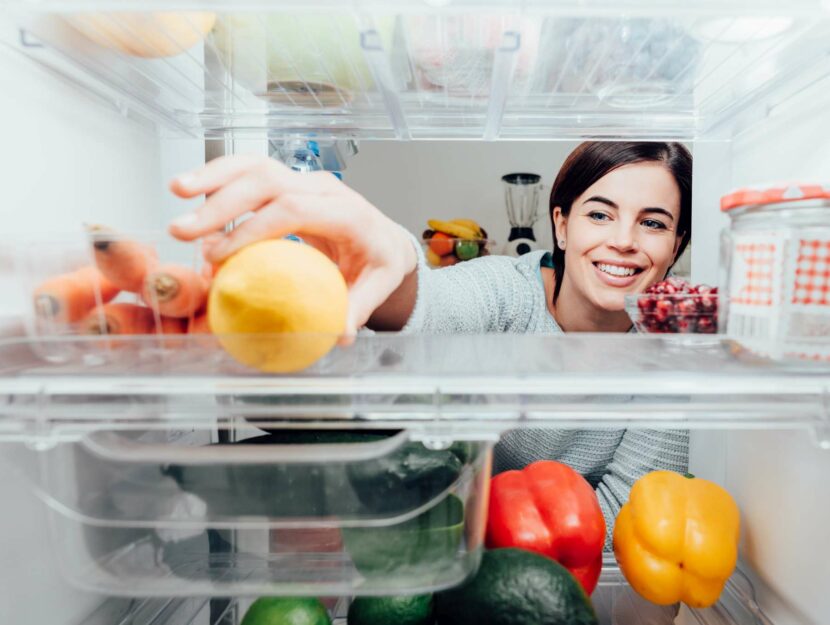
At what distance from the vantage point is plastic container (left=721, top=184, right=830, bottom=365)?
1.46 ft

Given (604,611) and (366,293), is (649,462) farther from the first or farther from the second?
(366,293)

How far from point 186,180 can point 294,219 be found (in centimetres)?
9

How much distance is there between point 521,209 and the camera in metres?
2.48

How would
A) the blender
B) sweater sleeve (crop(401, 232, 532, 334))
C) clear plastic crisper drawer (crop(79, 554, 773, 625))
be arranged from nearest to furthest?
1. clear plastic crisper drawer (crop(79, 554, 773, 625))
2. sweater sleeve (crop(401, 232, 532, 334))
3. the blender

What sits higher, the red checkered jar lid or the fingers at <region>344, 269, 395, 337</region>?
the red checkered jar lid

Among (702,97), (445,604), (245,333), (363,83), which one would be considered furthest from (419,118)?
(445,604)

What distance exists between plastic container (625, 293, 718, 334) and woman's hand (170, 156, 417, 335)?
24 cm

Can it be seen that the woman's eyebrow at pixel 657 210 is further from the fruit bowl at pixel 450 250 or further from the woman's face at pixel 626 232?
the fruit bowl at pixel 450 250

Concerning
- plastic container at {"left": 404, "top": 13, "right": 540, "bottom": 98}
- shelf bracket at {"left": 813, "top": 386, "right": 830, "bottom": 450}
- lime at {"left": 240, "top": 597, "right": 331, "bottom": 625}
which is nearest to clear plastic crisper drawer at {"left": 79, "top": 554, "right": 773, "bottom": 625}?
lime at {"left": 240, "top": 597, "right": 331, "bottom": 625}

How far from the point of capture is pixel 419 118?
76 cm

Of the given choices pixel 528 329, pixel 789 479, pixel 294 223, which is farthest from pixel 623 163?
pixel 294 223

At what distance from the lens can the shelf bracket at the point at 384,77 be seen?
534 mm

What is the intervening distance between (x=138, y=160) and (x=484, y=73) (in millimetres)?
431

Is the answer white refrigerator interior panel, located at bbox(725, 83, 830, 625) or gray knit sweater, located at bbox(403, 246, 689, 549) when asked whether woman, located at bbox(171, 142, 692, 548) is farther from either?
white refrigerator interior panel, located at bbox(725, 83, 830, 625)
